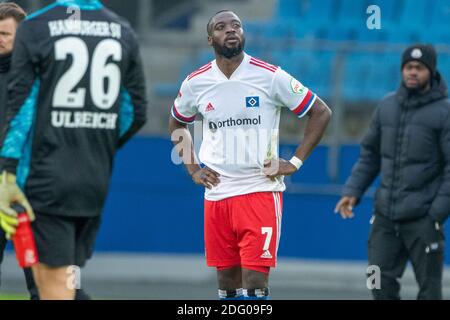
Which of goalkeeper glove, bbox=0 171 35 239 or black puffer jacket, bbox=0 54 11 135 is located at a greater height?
black puffer jacket, bbox=0 54 11 135

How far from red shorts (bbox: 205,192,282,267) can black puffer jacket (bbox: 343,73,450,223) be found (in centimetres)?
154

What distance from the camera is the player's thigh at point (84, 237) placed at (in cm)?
671

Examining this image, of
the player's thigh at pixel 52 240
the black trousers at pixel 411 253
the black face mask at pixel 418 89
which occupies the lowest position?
the black trousers at pixel 411 253

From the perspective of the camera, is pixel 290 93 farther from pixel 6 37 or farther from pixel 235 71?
pixel 6 37

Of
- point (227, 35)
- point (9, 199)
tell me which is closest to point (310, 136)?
point (227, 35)

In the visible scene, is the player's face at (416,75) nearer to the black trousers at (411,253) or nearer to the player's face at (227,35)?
the black trousers at (411,253)

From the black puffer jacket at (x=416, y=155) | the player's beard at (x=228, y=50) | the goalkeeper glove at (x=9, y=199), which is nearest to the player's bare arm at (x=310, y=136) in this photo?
the player's beard at (x=228, y=50)

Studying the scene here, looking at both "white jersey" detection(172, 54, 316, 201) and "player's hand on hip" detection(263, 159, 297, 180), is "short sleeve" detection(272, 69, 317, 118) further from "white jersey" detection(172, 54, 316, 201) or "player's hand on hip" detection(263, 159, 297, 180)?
"player's hand on hip" detection(263, 159, 297, 180)

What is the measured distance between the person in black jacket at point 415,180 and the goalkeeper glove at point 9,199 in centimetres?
406

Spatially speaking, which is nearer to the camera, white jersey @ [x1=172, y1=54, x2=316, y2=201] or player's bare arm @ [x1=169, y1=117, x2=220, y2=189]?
white jersey @ [x1=172, y1=54, x2=316, y2=201]

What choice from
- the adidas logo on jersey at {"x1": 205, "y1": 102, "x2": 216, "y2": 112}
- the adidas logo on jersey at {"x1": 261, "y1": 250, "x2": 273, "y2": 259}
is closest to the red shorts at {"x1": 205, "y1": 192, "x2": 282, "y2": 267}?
the adidas logo on jersey at {"x1": 261, "y1": 250, "x2": 273, "y2": 259}

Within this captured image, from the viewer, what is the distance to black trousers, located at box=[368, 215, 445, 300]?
9.48 meters

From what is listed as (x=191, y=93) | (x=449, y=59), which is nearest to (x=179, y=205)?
(x=449, y=59)

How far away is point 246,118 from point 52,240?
7.34ft
